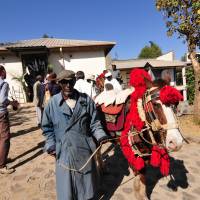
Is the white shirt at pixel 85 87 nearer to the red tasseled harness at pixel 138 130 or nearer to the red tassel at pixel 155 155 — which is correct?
the red tasseled harness at pixel 138 130

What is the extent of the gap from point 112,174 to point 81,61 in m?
14.4

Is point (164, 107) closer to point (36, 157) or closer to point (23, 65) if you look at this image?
point (36, 157)

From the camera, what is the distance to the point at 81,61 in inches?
733

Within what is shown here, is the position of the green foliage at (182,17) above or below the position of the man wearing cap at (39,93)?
above

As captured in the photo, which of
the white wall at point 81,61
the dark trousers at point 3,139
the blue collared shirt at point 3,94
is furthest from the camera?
the white wall at point 81,61

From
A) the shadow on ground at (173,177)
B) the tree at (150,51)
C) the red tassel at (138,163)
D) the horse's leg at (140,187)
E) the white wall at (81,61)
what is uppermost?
the tree at (150,51)

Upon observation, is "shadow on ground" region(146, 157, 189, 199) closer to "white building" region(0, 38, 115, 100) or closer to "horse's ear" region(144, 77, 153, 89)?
"horse's ear" region(144, 77, 153, 89)

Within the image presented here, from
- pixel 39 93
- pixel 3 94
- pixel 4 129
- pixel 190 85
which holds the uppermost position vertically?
pixel 3 94

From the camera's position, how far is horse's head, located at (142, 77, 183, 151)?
2775 mm

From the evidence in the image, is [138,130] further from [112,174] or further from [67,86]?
[112,174]

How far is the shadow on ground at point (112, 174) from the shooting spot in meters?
4.27

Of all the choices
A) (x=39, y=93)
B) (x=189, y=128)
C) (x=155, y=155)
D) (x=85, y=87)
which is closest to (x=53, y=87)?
(x=85, y=87)

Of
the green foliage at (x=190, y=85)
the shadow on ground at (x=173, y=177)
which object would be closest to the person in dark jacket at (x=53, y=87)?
the shadow on ground at (x=173, y=177)

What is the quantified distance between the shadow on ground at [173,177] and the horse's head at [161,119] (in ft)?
5.35
